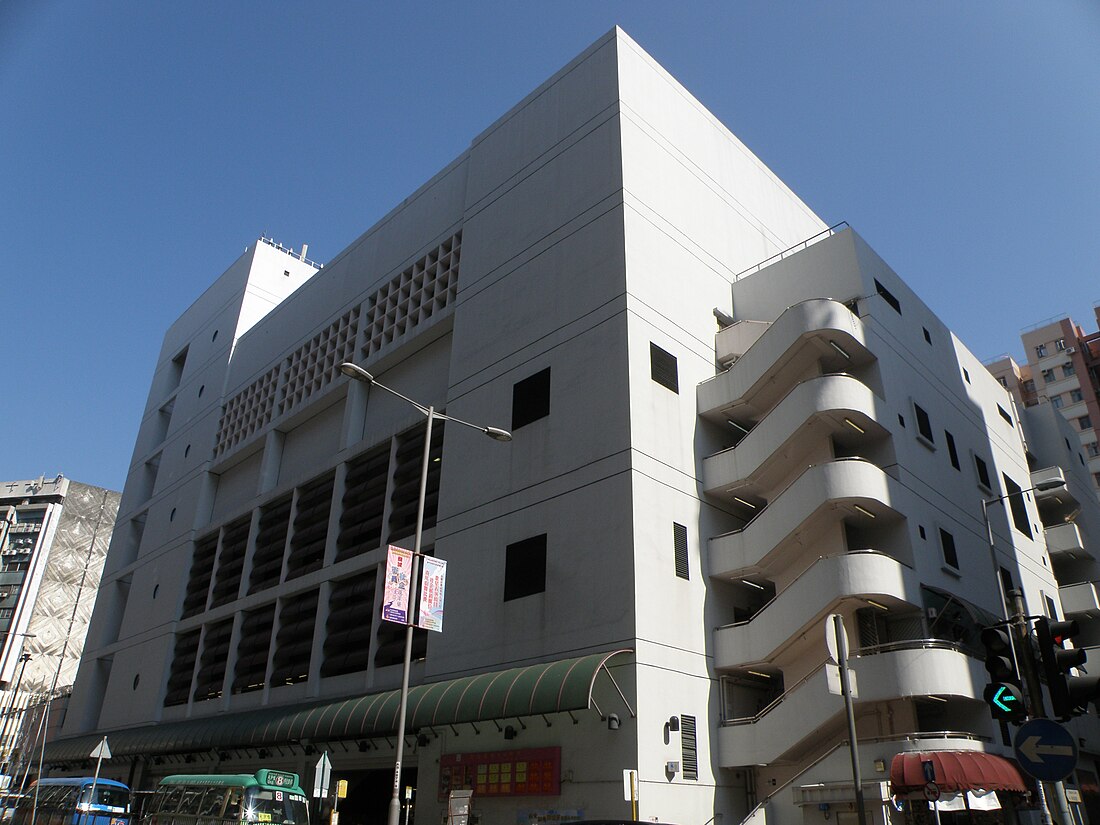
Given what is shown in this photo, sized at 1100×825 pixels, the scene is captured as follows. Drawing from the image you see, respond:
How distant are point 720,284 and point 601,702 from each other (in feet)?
57.2

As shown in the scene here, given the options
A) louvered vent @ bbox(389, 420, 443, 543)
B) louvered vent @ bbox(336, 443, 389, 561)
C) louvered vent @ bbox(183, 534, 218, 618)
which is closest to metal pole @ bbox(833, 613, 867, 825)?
louvered vent @ bbox(389, 420, 443, 543)

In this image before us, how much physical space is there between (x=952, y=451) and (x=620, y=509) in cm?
1551

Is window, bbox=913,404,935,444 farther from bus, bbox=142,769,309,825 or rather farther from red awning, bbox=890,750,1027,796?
bus, bbox=142,769,309,825

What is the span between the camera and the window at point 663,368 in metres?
27.4

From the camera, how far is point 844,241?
30188mm

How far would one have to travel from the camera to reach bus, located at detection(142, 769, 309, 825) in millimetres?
20297

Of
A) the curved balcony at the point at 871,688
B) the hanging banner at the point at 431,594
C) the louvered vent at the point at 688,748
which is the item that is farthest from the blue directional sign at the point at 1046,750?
the louvered vent at the point at 688,748

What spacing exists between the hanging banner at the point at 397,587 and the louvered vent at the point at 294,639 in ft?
64.2

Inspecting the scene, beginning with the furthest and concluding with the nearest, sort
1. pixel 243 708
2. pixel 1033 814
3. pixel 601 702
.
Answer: pixel 243 708 → pixel 1033 814 → pixel 601 702

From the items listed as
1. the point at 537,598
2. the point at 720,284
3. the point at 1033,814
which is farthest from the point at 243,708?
the point at 1033,814

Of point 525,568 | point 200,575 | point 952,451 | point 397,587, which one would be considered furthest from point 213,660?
point 952,451

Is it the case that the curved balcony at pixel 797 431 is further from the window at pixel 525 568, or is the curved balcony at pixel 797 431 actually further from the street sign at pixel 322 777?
the street sign at pixel 322 777

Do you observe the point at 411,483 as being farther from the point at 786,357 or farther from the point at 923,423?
the point at 923,423

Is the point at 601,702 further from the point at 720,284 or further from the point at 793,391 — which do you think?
the point at 720,284
